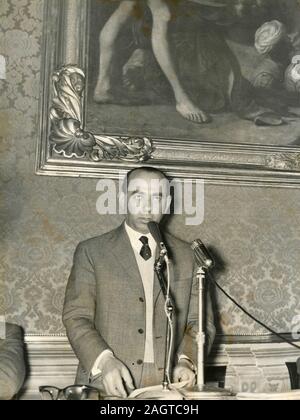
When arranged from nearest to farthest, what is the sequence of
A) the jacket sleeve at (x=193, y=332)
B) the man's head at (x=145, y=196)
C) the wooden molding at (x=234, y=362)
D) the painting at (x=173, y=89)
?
1. the jacket sleeve at (x=193, y=332)
2. the man's head at (x=145, y=196)
3. the wooden molding at (x=234, y=362)
4. the painting at (x=173, y=89)

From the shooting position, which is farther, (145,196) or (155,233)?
(145,196)

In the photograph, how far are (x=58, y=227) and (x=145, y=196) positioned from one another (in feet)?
2.61

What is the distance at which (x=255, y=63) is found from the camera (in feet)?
15.6

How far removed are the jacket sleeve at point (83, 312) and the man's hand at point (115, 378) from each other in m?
0.13

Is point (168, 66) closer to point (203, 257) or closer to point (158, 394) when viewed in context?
point (203, 257)

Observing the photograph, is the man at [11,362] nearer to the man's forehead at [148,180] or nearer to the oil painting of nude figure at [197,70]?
the man's forehead at [148,180]

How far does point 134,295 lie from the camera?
374 centimetres

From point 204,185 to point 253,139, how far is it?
1.77ft

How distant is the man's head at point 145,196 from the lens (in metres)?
3.81

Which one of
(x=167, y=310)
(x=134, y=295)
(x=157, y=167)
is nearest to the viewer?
(x=167, y=310)

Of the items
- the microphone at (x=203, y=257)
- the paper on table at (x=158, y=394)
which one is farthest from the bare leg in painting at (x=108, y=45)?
the paper on table at (x=158, y=394)

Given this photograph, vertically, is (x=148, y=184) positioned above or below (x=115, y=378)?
above

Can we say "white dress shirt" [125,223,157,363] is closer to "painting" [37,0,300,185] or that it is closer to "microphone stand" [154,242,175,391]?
"microphone stand" [154,242,175,391]

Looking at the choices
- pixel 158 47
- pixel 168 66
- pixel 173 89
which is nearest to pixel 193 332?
pixel 173 89
